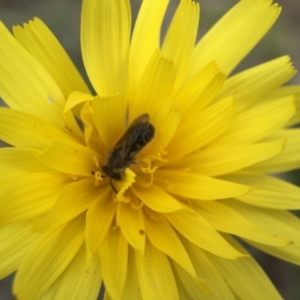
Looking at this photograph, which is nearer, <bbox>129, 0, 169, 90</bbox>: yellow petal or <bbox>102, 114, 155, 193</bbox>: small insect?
<bbox>102, 114, 155, 193</bbox>: small insect

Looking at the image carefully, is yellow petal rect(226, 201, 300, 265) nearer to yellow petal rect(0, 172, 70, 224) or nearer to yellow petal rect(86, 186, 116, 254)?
yellow petal rect(86, 186, 116, 254)

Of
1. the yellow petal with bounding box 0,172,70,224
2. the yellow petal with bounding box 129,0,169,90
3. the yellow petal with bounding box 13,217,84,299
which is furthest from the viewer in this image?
the yellow petal with bounding box 129,0,169,90

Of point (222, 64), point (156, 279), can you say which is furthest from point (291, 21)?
point (156, 279)

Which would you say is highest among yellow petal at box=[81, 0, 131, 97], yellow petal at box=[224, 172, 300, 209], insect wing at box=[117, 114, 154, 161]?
yellow petal at box=[81, 0, 131, 97]

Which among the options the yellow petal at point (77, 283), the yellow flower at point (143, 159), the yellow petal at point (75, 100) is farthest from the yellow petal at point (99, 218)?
the yellow petal at point (75, 100)

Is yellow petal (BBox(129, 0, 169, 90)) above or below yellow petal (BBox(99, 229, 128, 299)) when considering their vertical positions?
above

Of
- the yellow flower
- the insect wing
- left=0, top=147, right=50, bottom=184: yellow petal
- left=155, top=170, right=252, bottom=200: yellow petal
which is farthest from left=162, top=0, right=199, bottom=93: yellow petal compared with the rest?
left=0, top=147, right=50, bottom=184: yellow petal
